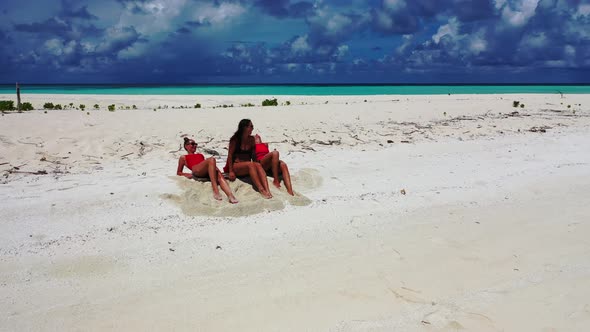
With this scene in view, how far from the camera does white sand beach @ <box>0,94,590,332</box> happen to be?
11.2ft

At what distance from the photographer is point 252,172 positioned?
6148mm

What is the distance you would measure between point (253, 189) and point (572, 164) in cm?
606

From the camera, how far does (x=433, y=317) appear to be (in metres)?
3.34

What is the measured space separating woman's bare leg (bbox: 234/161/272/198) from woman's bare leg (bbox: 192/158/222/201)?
45cm

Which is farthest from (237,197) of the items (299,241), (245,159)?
(299,241)

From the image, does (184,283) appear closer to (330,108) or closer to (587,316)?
(587,316)

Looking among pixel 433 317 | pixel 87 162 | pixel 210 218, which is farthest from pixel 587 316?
pixel 87 162

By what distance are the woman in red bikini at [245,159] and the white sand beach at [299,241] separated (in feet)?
0.72

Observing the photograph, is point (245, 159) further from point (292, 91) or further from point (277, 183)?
point (292, 91)

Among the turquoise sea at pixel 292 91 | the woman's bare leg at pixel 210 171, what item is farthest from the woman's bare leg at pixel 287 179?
the turquoise sea at pixel 292 91

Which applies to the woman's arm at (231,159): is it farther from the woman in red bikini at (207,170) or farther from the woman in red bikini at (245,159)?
the woman in red bikini at (207,170)

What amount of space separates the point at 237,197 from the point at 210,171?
0.50 meters

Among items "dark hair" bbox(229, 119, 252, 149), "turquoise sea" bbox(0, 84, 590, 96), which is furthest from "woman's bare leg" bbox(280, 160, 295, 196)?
"turquoise sea" bbox(0, 84, 590, 96)

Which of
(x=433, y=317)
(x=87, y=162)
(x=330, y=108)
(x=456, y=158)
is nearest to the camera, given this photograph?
(x=433, y=317)
